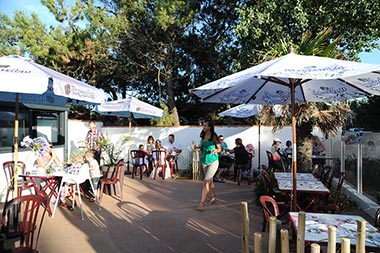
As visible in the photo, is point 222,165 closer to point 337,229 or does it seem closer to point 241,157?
point 241,157

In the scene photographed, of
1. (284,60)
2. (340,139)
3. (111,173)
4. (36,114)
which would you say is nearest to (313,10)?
(340,139)

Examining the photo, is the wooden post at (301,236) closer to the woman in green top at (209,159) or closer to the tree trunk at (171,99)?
the woman in green top at (209,159)

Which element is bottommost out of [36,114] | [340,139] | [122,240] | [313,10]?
[122,240]

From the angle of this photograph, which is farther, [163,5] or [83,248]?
[163,5]

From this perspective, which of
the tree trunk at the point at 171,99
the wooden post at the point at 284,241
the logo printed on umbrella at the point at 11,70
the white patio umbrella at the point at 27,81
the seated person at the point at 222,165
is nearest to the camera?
the wooden post at the point at 284,241

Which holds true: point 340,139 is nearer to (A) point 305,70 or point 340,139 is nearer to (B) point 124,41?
(A) point 305,70

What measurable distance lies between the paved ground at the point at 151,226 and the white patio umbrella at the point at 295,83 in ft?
4.44

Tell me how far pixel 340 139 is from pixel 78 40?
10478 millimetres

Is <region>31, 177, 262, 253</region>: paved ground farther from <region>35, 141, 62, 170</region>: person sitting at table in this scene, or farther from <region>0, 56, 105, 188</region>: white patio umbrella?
<region>0, 56, 105, 188</region>: white patio umbrella

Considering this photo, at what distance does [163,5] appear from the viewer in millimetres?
11539

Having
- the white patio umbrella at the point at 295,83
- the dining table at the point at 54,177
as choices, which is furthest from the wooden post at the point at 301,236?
the dining table at the point at 54,177

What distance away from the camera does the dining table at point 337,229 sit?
2.33 meters

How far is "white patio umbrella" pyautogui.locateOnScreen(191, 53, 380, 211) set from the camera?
2.94 meters

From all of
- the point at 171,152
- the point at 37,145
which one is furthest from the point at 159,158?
the point at 37,145
